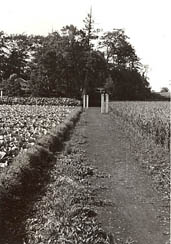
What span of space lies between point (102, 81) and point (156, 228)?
47316 mm

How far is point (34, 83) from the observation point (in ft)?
154

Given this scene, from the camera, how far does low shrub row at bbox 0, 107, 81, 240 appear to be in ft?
21.9

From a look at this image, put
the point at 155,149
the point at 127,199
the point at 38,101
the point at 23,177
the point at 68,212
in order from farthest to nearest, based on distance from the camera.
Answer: the point at 38,101, the point at 155,149, the point at 23,177, the point at 127,199, the point at 68,212

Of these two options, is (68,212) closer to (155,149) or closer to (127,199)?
(127,199)

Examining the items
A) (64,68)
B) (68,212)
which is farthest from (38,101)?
(68,212)

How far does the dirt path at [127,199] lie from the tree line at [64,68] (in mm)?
35217

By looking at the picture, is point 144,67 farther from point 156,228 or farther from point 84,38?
point 156,228

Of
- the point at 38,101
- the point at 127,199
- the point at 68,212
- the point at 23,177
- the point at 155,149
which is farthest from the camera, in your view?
the point at 38,101

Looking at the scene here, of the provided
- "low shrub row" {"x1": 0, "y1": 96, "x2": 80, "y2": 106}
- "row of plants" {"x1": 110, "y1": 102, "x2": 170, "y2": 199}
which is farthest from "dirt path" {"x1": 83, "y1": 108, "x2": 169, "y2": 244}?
"low shrub row" {"x1": 0, "y1": 96, "x2": 80, "y2": 106}

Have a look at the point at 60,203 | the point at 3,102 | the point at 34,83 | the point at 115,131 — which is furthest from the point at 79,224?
the point at 34,83

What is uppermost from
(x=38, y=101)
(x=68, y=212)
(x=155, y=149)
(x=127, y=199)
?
(x=38, y=101)

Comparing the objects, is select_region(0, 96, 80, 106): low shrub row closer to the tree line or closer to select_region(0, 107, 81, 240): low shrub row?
the tree line

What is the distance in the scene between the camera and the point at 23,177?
26.2 ft

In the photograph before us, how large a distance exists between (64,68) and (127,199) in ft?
138
